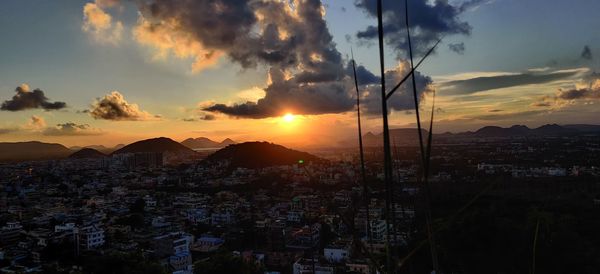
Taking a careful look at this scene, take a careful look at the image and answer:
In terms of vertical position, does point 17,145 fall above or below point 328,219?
above

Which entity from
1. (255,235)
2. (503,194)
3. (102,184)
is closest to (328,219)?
(255,235)

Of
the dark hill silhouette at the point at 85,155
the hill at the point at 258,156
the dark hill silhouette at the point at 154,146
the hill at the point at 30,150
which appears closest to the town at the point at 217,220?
the hill at the point at 258,156

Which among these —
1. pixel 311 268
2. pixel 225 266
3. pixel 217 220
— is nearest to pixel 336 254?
pixel 311 268

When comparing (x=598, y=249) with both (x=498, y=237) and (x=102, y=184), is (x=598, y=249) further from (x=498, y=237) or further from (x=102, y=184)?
(x=102, y=184)

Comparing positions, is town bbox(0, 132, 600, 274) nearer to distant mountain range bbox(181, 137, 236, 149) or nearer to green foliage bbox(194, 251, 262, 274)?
green foliage bbox(194, 251, 262, 274)

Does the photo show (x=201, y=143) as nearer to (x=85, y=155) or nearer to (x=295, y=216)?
(x=85, y=155)

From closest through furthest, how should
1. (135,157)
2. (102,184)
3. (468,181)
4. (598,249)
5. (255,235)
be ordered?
(598,249), (255,235), (468,181), (102,184), (135,157)

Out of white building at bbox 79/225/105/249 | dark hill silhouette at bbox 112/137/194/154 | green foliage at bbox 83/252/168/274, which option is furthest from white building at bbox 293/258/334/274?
dark hill silhouette at bbox 112/137/194/154
